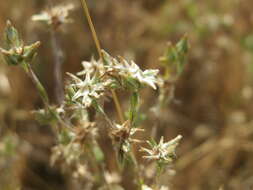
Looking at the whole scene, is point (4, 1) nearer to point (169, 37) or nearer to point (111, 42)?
point (111, 42)

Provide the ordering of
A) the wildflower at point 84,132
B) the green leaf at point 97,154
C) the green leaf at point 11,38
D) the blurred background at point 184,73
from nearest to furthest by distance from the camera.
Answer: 1. the green leaf at point 11,38
2. the wildflower at point 84,132
3. the green leaf at point 97,154
4. the blurred background at point 184,73

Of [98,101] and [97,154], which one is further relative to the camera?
[97,154]

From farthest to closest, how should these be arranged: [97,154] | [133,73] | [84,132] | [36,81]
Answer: [97,154]
[84,132]
[36,81]
[133,73]

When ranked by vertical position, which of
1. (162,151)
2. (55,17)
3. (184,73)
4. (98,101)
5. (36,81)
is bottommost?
(162,151)

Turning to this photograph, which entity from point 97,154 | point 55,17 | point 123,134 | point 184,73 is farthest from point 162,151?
point 184,73

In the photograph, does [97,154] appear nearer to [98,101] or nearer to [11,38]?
[98,101]

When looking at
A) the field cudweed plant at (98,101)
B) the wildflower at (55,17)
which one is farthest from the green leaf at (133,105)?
the wildflower at (55,17)

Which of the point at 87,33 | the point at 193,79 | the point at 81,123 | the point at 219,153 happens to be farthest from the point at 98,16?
the point at 81,123

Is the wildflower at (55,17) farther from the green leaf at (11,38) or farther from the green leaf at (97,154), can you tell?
the green leaf at (97,154)

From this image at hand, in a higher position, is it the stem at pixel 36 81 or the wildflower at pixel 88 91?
the stem at pixel 36 81
